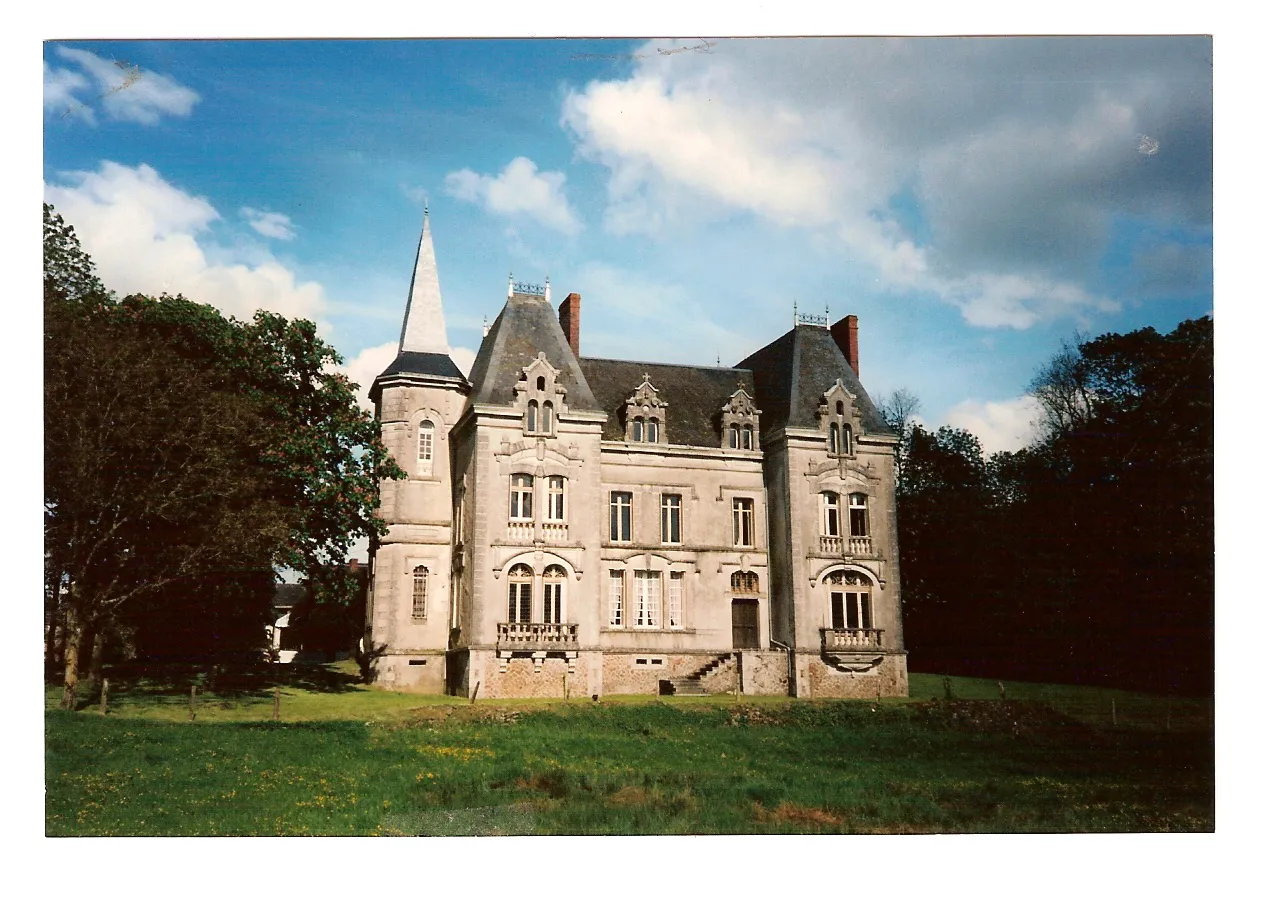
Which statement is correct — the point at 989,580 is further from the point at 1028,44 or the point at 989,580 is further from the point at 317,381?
the point at 317,381

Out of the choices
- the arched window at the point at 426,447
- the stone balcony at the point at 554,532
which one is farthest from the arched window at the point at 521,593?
the arched window at the point at 426,447

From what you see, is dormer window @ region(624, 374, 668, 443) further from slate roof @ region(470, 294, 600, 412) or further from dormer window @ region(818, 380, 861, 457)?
dormer window @ region(818, 380, 861, 457)

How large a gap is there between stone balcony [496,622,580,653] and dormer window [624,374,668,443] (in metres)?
5.95

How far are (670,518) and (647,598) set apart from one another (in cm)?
234

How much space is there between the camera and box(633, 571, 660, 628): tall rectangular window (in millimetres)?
28719

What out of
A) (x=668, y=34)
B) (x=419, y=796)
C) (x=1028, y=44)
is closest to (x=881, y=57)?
(x=1028, y=44)

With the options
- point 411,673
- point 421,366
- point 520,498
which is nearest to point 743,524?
point 520,498

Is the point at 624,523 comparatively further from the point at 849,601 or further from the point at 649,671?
the point at 849,601

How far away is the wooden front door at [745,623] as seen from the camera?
28.6 meters

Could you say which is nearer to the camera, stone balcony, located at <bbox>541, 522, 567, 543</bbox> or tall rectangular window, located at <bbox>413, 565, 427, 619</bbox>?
stone balcony, located at <bbox>541, 522, 567, 543</bbox>

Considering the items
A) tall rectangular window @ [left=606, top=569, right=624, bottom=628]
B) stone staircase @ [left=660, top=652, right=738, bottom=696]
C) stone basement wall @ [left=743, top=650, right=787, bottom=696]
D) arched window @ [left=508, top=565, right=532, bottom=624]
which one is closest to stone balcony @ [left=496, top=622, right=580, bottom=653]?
arched window @ [left=508, top=565, right=532, bottom=624]

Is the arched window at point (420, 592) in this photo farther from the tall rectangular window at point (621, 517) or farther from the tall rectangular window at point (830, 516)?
the tall rectangular window at point (830, 516)

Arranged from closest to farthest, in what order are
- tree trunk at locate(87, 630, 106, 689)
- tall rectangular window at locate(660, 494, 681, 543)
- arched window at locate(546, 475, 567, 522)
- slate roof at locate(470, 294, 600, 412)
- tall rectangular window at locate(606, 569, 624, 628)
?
tree trunk at locate(87, 630, 106, 689) < arched window at locate(546, 475, 567, 522) < slate roof at locate(470, 294, 600, 412) < tall rectangular window at locate(606, 569, 624, 628) < tall rectangular window at locate(660, 494, 681, 543)

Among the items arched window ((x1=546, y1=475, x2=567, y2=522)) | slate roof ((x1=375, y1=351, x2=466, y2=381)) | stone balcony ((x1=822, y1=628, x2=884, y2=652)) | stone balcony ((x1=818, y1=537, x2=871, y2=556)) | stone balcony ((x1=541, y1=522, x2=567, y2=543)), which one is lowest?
stone balcony ((x1=822, y1=628, x2=884, y2=652))
